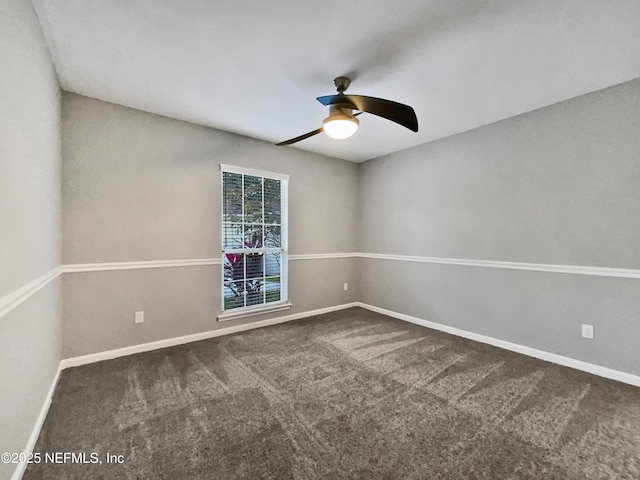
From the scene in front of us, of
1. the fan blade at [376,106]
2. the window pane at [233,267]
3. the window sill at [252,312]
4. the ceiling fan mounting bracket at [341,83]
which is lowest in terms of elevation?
the window sill at [252,312]

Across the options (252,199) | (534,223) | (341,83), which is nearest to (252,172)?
(252,199)

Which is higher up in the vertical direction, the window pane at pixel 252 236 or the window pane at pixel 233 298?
the window pane at pixel 252 236

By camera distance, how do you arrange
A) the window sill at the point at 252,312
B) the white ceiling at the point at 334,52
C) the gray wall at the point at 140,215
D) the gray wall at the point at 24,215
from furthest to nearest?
the window sill at the point at 252,312 < the gray wall at the point at 140,215 < the white ceiling at the point at 334,52 < the gray wall at the point at 24,215

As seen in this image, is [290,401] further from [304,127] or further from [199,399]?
[304,127]

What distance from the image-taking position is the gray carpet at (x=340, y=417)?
1.50m

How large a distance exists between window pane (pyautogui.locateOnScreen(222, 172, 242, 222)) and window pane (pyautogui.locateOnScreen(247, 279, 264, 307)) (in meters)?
0.87

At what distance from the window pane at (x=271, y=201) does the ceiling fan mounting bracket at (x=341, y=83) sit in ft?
6.02

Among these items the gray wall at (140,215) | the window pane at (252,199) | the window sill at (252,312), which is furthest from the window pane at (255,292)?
the window pane at (252,199)

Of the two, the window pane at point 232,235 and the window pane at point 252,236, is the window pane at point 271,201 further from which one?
the window pane at point 232,235

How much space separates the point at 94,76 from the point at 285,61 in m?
1.60

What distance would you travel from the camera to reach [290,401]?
81.7 inches

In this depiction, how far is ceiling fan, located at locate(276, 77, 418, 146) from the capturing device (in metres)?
2.00

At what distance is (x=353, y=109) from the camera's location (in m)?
2.17

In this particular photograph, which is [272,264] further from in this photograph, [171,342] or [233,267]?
[171,342]
